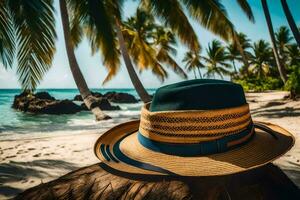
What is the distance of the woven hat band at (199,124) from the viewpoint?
2.90 ft

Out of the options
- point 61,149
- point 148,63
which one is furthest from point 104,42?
point 148,63

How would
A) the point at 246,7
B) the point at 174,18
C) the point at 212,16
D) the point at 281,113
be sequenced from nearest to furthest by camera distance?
the point at 281,113
the point at 212,16
the point at 174,18
the point at 246,7

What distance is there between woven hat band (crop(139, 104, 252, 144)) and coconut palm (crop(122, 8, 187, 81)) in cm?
1237

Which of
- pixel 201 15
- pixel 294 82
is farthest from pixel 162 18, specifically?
pixel 294 82

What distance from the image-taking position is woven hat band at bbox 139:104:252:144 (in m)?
0.88

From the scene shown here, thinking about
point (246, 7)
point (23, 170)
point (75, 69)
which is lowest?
point (23, 170)

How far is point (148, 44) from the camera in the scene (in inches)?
713

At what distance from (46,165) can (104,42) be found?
16.3 ft

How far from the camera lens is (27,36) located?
4.69 metres

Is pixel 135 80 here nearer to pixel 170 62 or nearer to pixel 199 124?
pixel 170 62

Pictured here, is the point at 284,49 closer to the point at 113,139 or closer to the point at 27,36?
the point at 27,36

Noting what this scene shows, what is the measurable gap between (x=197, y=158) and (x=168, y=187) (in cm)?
16

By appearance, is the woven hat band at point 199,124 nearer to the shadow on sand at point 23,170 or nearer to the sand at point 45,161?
the sand at point 45,161

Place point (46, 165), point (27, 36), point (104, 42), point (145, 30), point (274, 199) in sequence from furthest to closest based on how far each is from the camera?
1. point (145, 30)
2. point (104, 42)
3. point (27, 36)
4. point (46, 165)
5. point (274, 199)
